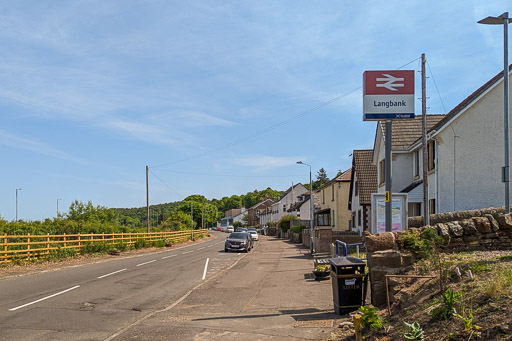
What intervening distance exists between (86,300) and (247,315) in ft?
16.6

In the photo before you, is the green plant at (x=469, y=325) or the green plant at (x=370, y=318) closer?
the green plant at (x=469, y=325)

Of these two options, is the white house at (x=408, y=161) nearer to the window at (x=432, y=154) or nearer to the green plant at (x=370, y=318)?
the window at (x=432, y=154)

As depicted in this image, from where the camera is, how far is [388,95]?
46.6ft

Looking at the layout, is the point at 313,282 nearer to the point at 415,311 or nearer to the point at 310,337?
the point at 310,337

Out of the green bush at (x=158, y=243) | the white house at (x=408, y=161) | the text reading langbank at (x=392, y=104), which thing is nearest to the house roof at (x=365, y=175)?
the white house at (x=408, y=161)

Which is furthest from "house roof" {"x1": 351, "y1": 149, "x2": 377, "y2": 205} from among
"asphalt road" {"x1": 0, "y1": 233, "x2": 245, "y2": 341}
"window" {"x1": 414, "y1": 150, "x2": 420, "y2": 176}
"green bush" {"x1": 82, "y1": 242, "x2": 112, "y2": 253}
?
"green bush" {"x1": 82, "y1": 242, "x2": 112, "y2": 253}

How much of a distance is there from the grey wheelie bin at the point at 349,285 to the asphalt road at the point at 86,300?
423 cm

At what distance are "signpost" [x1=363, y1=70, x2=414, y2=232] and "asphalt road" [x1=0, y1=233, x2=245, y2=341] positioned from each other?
7823 millimetres

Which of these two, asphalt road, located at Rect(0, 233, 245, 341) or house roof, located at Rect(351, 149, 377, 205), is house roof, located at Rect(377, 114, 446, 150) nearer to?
house roof, located at Rect(351, 149, 377, 205)

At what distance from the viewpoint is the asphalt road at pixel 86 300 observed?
9031 mm

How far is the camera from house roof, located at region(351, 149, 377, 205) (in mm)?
34875

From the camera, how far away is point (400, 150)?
92.1ft

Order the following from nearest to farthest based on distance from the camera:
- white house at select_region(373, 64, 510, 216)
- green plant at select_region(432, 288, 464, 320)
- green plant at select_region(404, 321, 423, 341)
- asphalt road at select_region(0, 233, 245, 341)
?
green plant at select_region(404, 321, 423, 341) → green plant at select_region(432, 288, 464, 320) → asphalt road at select_region(0, 233, 245, 341) → white house at select_region(373, 64, 510, 216)

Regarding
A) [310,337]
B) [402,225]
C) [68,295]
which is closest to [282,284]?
[402,225]
